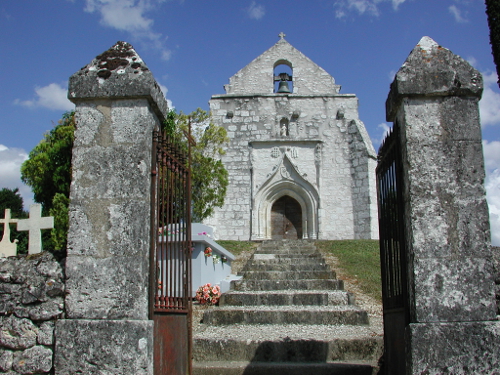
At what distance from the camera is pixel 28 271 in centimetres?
376

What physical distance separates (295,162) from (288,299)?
377 inches

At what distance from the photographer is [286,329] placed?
20.7 ft

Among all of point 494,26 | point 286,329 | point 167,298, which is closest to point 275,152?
point 494,26

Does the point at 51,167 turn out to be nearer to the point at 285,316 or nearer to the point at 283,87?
the point at 283,87

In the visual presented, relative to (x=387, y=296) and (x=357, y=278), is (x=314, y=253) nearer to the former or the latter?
(x=357, y=278)

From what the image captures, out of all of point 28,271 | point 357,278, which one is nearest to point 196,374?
point 28,271

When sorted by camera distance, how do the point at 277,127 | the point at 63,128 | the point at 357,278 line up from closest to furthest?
the point at 357,278, the point at 63,128, the point at 277,127

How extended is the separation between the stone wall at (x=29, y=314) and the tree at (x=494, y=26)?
8.21 metres

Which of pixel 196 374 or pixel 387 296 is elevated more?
pixel 387 296

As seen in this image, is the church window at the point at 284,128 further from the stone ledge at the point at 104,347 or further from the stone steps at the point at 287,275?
the stone ledge at the point at 104,347

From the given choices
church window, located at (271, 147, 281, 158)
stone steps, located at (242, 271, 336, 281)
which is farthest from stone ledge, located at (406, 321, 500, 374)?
church window, located at (271, 147, 281, 158)

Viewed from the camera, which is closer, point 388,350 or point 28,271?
point 28,271

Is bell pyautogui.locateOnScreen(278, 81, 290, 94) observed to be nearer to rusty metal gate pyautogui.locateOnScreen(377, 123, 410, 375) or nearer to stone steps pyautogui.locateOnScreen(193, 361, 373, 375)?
rusty metal gate pyautogui.locateOnScreen(377, 123, 410, 375)

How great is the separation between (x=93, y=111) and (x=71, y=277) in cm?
134
